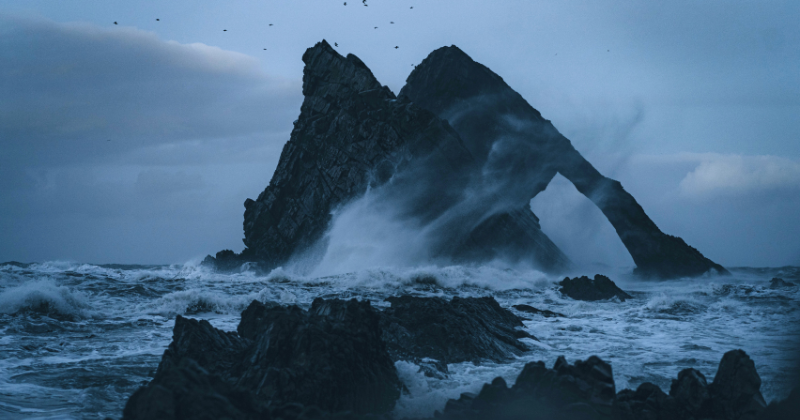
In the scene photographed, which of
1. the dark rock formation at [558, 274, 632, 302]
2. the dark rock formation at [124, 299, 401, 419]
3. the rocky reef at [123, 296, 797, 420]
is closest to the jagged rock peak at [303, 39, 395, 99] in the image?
the dark rock formation at [558, 274, 632, 302]

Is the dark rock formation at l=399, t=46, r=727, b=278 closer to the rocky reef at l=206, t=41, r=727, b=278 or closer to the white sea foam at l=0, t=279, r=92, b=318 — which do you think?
the rocky reef at l=206, t=41, r=727, b=278

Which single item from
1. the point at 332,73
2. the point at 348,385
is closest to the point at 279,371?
the point at 348,385

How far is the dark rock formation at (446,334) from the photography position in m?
9.81

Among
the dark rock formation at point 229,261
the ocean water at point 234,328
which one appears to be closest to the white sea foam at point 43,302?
the ocean water at point 234,328

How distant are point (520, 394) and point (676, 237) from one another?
41213 millimetres

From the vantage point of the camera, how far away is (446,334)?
10.4 meters

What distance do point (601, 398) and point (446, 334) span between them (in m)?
4.60

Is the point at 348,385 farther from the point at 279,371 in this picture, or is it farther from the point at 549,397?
the point at 549,397

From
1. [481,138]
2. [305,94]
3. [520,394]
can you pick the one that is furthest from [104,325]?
[481,138]

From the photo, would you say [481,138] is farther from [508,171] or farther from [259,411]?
[259,411]

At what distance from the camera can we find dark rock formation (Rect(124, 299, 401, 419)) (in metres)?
4.68

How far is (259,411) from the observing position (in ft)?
16.4

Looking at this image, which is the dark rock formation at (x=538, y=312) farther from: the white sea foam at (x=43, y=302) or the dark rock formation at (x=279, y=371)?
the white sea foam at (x=43, y=302)

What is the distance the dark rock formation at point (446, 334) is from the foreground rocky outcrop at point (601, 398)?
2977 mm
